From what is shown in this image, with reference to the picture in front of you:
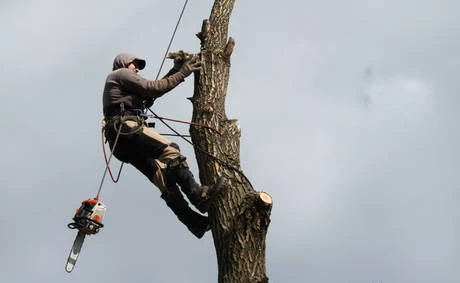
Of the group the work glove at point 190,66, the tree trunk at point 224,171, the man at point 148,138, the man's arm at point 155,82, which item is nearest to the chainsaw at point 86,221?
the man at point 148,138

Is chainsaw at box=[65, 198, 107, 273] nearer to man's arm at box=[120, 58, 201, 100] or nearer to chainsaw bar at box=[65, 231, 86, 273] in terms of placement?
chainsaw bar at box=[65, 231, 86, 273]

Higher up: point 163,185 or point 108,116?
point 108,116

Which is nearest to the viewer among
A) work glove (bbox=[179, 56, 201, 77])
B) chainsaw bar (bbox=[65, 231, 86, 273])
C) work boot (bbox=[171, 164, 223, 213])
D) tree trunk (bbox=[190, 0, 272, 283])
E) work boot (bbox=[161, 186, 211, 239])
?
tree trunk (bbox=[190, 0, 272, 283])

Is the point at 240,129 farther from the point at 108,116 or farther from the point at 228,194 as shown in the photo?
the point at 108,116

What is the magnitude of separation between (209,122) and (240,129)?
26cm

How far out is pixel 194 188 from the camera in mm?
6320

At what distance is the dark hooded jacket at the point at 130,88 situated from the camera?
6.91 meters

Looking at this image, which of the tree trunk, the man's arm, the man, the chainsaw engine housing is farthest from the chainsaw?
the man's arm

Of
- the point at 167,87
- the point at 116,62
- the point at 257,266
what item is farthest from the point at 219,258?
the point at 116,62

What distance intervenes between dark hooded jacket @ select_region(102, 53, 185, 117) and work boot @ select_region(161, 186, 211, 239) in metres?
0.85

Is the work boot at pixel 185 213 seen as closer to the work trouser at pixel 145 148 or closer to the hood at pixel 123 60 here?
the work trouser at pixel 145 148

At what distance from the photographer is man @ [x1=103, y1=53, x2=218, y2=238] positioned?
6.68 meters

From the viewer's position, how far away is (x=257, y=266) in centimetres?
559

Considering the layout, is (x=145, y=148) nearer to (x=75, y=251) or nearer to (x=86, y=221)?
(x=86, y=221)
